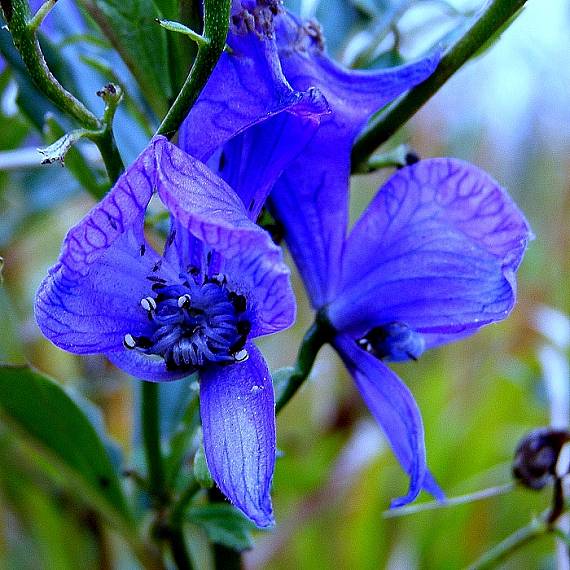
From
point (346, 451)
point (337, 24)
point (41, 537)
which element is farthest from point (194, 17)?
point (346, 451)

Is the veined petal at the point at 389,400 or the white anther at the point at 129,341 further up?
the white anther at the point at 129,341

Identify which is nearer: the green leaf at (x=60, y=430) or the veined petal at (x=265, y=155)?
the veined petal at (x=265, y=155)

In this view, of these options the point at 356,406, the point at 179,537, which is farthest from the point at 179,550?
the point at 356,406

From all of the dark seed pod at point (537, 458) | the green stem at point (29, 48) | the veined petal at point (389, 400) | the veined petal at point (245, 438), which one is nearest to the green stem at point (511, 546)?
the dark seed pod at point (537, 458)

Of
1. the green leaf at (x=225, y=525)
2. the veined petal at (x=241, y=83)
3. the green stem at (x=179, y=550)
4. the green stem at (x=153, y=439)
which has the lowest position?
the green stem at (x=179, y=550)

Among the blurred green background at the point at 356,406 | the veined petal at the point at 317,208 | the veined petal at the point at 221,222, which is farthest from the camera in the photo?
the blurred green background at the point at 356,406

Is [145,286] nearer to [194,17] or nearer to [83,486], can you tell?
[194,17]

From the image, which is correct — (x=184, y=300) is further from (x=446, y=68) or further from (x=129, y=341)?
(x=446, y=68)

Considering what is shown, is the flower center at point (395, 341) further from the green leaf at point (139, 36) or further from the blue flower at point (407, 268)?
the green leaf at point (139, 36)
